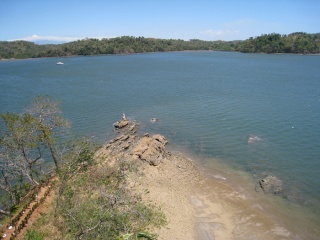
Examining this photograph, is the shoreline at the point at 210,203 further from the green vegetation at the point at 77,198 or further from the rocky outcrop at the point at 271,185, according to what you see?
the green vegetation at the point at 77,198

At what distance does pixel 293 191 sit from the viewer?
32.6 meters

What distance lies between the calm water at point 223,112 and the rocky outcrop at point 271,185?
0.93m

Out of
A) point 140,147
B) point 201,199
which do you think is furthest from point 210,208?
point 140,147

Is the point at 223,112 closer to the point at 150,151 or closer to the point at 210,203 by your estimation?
the point at 150,151

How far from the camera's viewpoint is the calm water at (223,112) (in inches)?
1529

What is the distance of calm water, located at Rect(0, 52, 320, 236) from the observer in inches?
1529

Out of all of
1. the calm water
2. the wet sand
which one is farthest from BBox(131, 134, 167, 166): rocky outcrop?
the calm water

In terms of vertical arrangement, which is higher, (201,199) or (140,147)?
(140,147)

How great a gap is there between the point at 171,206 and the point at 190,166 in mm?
9412

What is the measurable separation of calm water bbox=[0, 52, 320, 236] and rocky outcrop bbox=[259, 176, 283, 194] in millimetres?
930

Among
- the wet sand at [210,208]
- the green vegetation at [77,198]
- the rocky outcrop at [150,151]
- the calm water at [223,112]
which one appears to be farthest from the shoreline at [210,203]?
the green vegetation at [77,198]

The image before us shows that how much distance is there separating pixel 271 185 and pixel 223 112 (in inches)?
1089

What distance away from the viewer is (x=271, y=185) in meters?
33.1

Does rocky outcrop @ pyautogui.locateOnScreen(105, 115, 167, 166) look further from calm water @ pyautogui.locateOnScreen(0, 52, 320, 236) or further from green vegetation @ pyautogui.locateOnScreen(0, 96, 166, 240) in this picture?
green vegetation @ pyautogui.locateOnScreen(0, 96, 166, 240)
